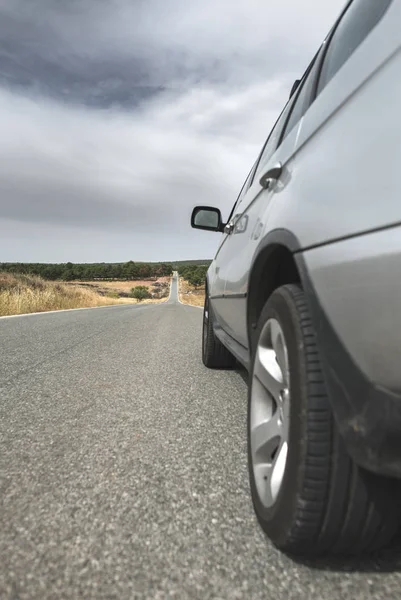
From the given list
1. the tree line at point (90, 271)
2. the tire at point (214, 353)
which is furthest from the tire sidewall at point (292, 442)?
the tree line at point (90, 271)

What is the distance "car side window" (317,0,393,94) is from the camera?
4.09 ft

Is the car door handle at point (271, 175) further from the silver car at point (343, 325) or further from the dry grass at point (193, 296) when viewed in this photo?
the dry grass at point (193, 296)

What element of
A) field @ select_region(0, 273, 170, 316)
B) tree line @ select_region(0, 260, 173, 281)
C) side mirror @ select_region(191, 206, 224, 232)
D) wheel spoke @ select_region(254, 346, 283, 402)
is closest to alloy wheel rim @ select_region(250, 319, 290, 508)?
wheel spoke @ select_region(254, 346, 283, 402)

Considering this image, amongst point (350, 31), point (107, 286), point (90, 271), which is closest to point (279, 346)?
point (350, 31)

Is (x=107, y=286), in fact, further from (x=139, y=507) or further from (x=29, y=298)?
(x=139, y=507)

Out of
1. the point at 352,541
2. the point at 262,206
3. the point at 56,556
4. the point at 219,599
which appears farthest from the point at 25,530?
the point at 262,206

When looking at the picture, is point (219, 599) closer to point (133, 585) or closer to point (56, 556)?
point (133, 585)

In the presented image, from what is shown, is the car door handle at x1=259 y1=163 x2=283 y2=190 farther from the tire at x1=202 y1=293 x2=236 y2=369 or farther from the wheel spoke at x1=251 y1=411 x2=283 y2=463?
the tire at x1=202 y1=293 x2=236 y2=369

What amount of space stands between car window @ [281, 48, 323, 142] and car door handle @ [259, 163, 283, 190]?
0.76 ft

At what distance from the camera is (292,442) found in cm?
117

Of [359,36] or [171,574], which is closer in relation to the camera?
[171,574]

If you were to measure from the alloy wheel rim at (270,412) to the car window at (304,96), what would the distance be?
964 mm

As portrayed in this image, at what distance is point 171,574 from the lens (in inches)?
46.5

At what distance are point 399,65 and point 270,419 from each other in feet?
3.61
